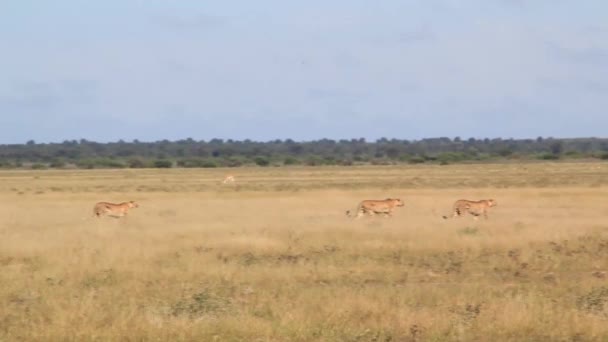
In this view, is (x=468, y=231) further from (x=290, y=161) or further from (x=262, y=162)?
(x=290, y=161)

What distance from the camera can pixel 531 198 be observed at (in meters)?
36.8

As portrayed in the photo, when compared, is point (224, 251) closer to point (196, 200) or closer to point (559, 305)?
point (559, 305)

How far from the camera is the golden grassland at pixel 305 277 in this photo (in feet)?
33.3

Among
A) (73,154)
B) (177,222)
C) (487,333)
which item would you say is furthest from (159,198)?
(73,154)

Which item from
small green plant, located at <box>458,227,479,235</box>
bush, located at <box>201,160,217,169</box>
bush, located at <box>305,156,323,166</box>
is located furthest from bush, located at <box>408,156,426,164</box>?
small green plant, located at <box>458,227,479,235</box>

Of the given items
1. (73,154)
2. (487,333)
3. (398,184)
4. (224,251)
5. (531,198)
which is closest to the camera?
(487,333)

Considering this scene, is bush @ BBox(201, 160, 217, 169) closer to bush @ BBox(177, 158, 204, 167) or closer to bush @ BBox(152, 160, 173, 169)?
bush @ BBox(177, 158, 204, 167)

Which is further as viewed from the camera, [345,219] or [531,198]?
[531,198]

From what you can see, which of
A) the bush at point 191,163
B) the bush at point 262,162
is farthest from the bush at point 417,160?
the bush at point 191,163

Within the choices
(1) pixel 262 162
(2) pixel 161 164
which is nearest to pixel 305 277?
(2) pixel 161 164

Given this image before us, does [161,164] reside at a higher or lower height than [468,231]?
lower

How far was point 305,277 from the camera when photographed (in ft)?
48.7

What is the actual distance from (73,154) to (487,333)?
486 feet

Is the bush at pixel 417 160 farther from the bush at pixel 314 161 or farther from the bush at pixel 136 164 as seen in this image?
the bush at pixel 136 164
